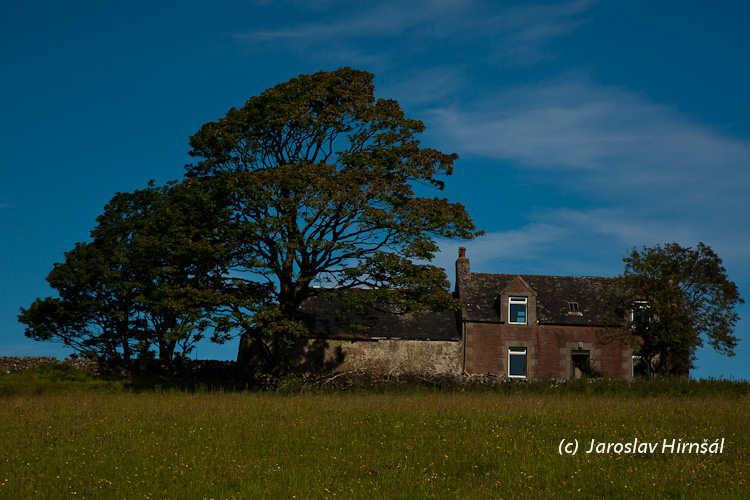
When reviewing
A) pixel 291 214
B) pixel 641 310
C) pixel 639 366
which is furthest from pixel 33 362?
pixel 639 366

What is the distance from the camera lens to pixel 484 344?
133ft

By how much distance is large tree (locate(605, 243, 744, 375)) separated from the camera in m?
34.9

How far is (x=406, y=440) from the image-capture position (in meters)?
15.8

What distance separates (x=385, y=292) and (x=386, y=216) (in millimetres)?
3420

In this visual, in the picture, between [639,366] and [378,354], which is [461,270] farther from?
[639,366]

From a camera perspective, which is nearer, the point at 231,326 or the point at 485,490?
the point at 485,490

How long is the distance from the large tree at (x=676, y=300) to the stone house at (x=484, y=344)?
12.4ft

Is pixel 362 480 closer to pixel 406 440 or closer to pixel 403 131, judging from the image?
pixel 406 440

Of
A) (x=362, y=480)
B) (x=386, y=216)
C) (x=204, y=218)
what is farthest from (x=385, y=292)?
(x=362, y=480)

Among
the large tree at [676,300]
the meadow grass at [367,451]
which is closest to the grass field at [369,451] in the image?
the meadow grass at [367,451]

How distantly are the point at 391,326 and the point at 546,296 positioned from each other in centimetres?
1056

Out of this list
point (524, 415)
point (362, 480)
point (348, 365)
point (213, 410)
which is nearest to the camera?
point (362, 480)

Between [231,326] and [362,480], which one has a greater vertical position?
[231,326]

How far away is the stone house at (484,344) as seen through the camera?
40062mm
